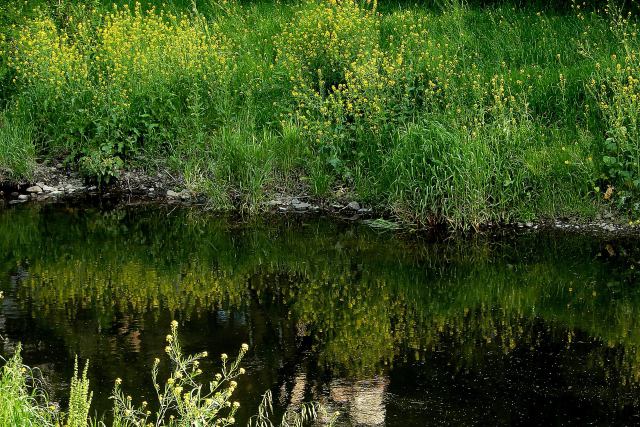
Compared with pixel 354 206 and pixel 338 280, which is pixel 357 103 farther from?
pixel 338 280

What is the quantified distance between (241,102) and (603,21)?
5174 mm

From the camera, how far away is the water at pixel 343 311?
7129mm

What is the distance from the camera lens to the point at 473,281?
9680 millimetres

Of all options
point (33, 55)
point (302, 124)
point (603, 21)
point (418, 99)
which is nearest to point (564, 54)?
point (603, 21)

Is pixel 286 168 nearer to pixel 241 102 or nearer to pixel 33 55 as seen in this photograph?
pixel 241 102

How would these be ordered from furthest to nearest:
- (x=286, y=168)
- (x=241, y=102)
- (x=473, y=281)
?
(x=241, y=102) < (x=286, y=168) < (x=473, y=281)

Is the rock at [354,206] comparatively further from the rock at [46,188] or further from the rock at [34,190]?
the rock at [34,190]

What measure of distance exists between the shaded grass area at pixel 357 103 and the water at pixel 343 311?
0.67 m

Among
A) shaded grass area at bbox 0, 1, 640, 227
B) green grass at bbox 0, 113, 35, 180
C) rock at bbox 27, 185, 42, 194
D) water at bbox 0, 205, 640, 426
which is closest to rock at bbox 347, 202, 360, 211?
shaded grass area at bbox 0, 1, 640, 227

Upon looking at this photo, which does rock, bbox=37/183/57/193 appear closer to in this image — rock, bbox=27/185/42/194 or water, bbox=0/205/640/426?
rock, bbox=27/185/42/194

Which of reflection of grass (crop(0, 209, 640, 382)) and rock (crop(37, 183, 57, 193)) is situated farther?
rock (crop(37, 183, 57, 193))

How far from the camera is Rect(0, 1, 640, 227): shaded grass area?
1134 centimetres

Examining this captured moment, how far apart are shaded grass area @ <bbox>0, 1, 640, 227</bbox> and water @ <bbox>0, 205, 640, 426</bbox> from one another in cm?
67

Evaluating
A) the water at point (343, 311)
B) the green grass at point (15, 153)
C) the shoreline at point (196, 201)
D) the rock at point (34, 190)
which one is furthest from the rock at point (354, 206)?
the green grass at point (15, 153)
